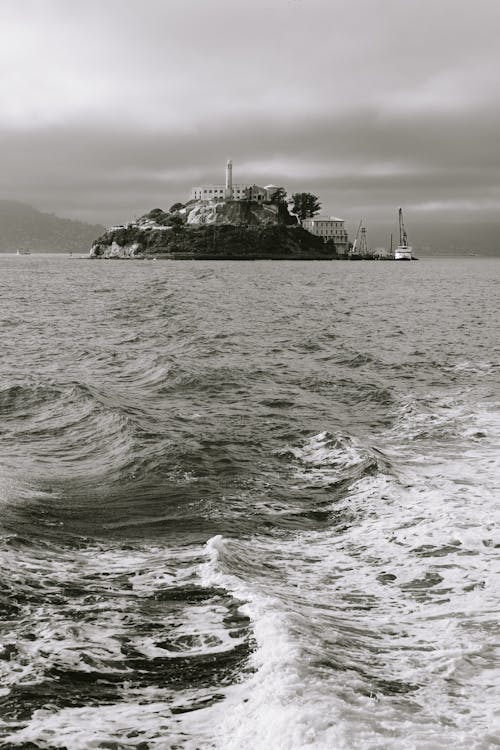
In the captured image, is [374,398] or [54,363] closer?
[374,398]

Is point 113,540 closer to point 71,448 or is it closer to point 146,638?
point 146,638

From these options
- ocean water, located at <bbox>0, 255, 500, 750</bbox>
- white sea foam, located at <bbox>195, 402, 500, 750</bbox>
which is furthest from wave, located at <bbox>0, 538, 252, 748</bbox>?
white sea foam, located at <bbox>195, 402, 500, 750</bbox>

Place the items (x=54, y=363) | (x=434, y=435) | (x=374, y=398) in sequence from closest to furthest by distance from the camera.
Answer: (x=434, y=435) → (x=374, y=398) → (x=54, y=363)

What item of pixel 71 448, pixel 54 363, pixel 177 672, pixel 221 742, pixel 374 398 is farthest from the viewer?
pixel 54 363

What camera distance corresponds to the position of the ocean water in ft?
18.6

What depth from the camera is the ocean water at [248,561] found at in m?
5.66

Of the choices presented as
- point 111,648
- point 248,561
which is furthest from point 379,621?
point 111,648

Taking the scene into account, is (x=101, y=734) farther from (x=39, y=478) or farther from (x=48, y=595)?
(x=39, y=478)

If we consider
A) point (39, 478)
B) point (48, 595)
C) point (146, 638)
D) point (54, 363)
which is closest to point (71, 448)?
point (39, 478)

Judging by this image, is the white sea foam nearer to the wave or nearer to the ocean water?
the ocean water

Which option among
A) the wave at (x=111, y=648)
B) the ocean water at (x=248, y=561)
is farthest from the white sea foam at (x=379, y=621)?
the wave at (x=111, y=648)

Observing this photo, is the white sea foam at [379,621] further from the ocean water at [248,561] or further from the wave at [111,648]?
the wave at [111,648]

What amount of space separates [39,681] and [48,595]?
2090 millimetres

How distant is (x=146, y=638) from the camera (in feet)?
23.2
